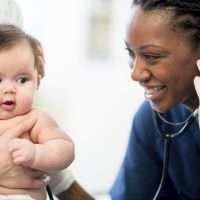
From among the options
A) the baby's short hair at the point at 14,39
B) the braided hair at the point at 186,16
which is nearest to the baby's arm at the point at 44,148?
the baby's short hair at the point at 14,39

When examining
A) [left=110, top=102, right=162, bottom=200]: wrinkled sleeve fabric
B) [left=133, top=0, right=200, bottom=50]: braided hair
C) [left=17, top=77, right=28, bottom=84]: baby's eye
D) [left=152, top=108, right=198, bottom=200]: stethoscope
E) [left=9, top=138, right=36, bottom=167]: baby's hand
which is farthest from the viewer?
[left=110, top=102, right=162, bottom=200]: wrinkled sleeve fabric

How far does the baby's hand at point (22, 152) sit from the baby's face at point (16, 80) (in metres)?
0.11

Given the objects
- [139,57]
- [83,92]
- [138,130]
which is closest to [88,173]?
[83,92]

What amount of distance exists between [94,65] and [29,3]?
0.89 meters

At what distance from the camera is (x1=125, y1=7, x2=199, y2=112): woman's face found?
1.17 metres

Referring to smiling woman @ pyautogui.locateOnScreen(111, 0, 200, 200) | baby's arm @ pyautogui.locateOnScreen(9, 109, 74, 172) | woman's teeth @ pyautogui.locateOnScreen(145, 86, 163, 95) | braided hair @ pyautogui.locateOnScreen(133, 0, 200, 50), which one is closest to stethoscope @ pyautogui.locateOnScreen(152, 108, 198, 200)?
smiling woman @ pyautogui.locateOnScreen(111, 0, 200, 200)

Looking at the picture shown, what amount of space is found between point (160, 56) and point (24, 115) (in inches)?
16.3

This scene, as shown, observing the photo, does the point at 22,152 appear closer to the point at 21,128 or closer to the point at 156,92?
the point at 21,128

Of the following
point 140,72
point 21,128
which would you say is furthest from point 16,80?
point 140,72

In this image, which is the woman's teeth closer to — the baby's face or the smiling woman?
the smiling woman

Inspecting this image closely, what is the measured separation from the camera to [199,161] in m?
1.47

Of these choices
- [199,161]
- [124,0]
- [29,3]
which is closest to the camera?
[199,161]

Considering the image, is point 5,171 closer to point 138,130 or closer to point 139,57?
point 139,57

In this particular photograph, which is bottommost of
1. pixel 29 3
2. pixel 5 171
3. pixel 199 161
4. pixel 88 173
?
pixel 88 173
